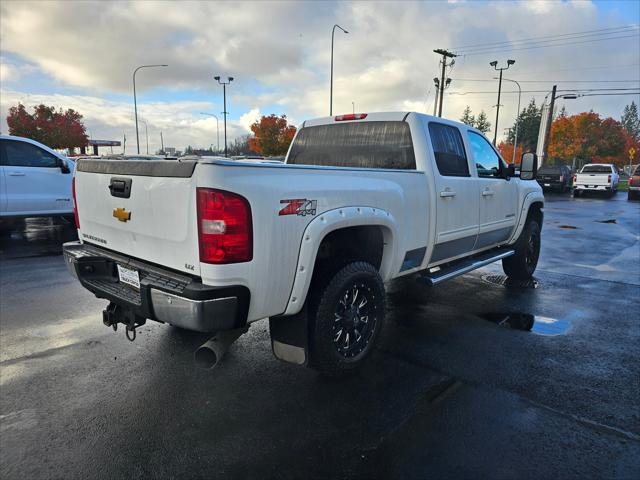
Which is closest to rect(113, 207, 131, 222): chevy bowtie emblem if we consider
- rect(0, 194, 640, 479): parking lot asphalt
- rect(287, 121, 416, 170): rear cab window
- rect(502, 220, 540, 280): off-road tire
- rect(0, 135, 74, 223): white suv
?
rect(0, 194, 640, 479): parking lot asphalt

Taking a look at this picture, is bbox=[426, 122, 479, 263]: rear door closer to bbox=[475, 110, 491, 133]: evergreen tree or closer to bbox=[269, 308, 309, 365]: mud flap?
bbox=[269, 308, 309, 365]: mud flap

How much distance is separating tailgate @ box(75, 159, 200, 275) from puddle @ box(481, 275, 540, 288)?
16.4ft

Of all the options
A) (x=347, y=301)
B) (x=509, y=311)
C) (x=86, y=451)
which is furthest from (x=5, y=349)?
(x=509, y=311)

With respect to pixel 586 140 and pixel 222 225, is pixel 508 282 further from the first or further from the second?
pixel 586 140

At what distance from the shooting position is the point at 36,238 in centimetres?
966

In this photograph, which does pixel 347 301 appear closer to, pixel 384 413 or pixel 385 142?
pixel 384 413

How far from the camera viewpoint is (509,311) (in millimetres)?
5090

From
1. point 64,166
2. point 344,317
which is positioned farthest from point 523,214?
point 64,166

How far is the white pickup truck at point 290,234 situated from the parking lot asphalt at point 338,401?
0.42 meters

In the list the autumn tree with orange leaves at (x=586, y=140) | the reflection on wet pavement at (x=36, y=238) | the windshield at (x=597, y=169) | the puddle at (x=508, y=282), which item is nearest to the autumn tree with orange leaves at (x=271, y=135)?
the autumn tree with orange leaves at (x=586, y=140)

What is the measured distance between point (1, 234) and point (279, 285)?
33.5 feet

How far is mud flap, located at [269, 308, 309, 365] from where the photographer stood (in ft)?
9.70

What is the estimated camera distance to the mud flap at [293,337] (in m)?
2.96

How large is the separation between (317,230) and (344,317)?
2.58 ft
